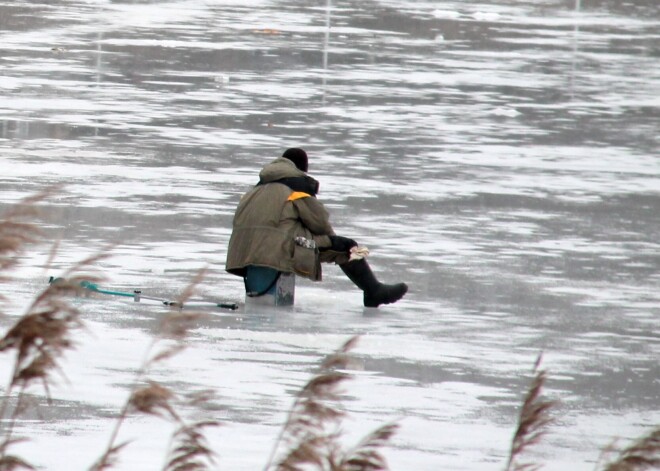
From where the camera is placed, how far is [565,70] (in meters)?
26.8

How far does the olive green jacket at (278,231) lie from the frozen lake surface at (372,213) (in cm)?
31

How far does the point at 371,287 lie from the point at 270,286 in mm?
652

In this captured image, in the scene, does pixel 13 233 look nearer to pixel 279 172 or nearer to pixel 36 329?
A: pixel 36 329

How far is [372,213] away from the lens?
46.9 feet

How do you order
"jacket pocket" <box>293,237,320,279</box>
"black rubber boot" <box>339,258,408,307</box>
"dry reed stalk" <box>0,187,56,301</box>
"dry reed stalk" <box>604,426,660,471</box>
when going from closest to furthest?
"dry reed stalk" <box>0,187,56,301</box> < "dry reed stalk" <box>604,426,660,471</box> < "jacket pocket" <box>293,237,320,279</box> < "black rubber boot" <box>339,258,408,307</box>

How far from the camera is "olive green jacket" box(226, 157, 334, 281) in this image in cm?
1057

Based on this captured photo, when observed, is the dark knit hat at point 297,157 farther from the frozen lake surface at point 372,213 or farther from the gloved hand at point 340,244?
the frozen lake surface at point 372,213

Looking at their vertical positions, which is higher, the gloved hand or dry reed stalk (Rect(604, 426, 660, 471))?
dry reed stalk (Rect(604, 426, 660, 471))

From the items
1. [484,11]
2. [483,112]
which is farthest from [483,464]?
[484,11]

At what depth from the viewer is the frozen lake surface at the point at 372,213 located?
8.37m

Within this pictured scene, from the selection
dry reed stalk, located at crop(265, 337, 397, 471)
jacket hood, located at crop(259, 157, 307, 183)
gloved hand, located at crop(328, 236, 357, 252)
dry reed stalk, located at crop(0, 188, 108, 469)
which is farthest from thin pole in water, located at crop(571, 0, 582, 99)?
dry reed stalk, located at crop(0, 188, 108, 469)

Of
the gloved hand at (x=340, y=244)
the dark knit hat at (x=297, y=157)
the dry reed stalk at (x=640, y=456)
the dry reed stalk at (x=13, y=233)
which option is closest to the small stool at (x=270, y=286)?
the gloved hand at (x=340, y=244)

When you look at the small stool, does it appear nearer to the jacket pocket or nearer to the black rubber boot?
the jacket pocket

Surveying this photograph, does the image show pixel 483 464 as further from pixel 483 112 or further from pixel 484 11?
pixel 484 11
